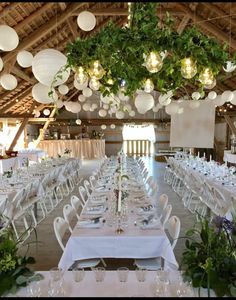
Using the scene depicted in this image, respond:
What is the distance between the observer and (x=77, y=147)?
21844 millimetres

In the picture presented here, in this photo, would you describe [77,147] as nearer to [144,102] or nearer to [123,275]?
[144,102]

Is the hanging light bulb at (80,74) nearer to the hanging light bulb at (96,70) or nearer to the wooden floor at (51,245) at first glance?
the hanging light bulb at (96,70)

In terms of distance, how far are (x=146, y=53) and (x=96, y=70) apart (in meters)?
0.61

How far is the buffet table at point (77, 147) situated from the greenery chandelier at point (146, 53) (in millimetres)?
18183

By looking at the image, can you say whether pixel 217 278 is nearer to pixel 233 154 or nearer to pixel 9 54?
pixel 9 54

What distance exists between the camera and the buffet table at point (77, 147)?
21188 millimetres

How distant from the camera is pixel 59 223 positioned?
3.93m

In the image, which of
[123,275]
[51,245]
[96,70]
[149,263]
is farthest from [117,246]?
[51,245]

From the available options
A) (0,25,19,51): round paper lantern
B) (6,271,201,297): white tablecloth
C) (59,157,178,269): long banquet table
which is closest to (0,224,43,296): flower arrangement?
(6,271,201,297): white tablecloth

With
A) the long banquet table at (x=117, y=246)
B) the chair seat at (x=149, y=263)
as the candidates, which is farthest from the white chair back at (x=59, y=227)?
the chair seat at (x=149, y=263)

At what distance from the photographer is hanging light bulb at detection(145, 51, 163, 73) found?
3006 millimetres

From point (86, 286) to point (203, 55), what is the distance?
2371 millimetres

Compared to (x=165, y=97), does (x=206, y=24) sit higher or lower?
higher

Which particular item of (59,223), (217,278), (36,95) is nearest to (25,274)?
(217,278)
